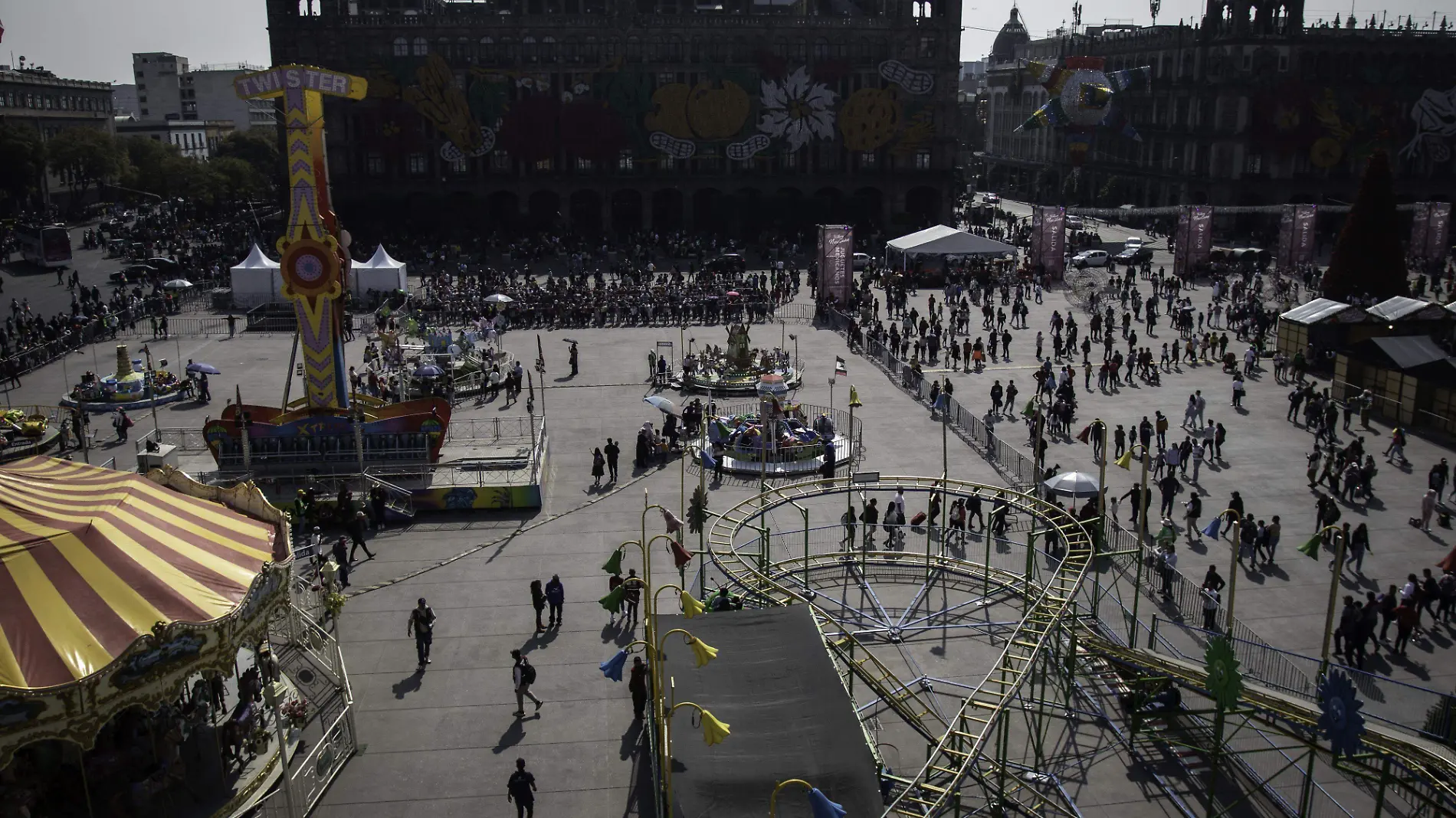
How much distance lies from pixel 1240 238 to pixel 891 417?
57.6 m

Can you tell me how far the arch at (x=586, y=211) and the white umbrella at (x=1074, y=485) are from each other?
199ft

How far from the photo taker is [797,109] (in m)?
79.2

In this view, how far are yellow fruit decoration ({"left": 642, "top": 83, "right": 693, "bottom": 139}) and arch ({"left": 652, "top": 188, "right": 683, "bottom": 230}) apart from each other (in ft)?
19.7

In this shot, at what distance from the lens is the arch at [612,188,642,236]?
274 ft

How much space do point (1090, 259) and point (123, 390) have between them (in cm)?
5297

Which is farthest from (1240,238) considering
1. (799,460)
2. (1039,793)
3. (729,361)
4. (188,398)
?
(1039,793)

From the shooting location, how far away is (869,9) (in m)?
86.0

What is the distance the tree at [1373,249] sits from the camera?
48.4 meters

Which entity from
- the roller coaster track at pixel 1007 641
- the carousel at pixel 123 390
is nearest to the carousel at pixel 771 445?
the roller coaster track at pixel 1007 641

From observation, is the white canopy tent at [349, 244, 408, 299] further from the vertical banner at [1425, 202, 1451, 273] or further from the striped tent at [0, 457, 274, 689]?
the vertical banner at [1425, 202, 1451, 273]

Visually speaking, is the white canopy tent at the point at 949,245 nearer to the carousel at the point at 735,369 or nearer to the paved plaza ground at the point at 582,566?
the paved plaza ground at the point at 582,566

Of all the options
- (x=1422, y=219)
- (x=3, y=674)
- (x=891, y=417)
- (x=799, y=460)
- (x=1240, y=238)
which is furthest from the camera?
(x=1240, y=238)

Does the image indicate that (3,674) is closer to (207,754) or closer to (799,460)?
(207,754)

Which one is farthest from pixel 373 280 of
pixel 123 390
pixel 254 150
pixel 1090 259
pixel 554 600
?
pixel 254 150
